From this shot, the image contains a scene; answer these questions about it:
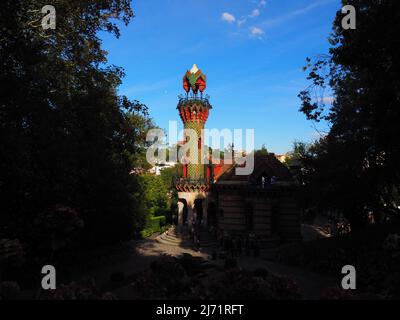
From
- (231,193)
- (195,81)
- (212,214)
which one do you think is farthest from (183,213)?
(195,81)

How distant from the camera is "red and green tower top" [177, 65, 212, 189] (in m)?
34.4

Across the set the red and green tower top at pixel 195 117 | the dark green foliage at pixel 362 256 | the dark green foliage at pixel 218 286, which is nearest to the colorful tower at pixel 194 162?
the red and green tower top at pixel 195 117

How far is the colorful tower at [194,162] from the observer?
33938 mm

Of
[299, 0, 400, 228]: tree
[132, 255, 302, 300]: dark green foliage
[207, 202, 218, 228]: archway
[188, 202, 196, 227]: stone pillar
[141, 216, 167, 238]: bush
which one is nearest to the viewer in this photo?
[132, 255, 302, 300]: dark green foliage

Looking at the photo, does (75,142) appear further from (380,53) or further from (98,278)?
(380,53)

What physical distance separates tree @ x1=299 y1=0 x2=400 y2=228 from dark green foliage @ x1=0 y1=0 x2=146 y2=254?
10982 mm

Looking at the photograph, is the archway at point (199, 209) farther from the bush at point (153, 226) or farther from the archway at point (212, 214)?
the bush at point (153, 226)

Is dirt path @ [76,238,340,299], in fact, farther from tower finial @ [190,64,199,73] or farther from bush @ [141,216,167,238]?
tower finial @ [190,64,199,73]

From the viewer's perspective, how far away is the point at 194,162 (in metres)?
34.5

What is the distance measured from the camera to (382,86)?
13.4m

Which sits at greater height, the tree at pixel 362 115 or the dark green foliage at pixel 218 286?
the tree at pixel 362 115

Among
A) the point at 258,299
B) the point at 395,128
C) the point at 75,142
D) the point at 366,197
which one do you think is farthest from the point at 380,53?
the point at 75,142

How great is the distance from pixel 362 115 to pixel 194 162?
19105mm

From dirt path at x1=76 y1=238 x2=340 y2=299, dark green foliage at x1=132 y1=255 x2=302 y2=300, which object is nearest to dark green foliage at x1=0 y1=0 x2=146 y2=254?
dirt path at x1=76 y1=238 x2=340 y2=299
